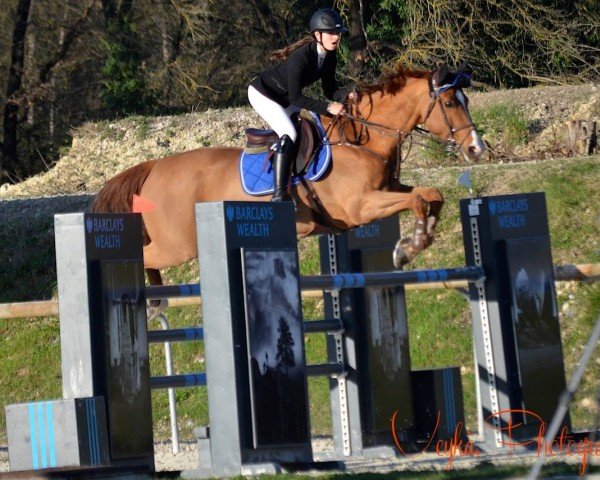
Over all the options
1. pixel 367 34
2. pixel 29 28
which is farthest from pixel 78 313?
pixel 29 28

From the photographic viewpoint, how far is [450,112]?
7.72 m

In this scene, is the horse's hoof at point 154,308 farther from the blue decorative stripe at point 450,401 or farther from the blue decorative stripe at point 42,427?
the blue decorative stripe at point 42,427

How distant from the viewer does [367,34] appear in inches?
859

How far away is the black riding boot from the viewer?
771cm

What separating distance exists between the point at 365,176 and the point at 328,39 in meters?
0.92

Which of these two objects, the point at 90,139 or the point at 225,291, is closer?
the point at 225,291

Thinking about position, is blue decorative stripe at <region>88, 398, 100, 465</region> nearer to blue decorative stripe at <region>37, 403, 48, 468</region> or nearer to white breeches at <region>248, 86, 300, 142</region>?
blue decorative stripe at <region>37, 403, 48, 468</region>

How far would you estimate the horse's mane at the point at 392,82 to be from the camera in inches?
314

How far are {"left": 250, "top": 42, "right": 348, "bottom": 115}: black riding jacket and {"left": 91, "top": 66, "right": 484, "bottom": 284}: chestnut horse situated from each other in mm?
225

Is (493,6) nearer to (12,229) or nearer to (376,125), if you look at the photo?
(12,229)

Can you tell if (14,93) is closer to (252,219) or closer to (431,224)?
(431,224)

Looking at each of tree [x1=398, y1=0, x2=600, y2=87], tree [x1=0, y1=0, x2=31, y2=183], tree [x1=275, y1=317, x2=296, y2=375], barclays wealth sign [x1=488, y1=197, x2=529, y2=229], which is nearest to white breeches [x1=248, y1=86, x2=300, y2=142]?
barclays wealth sign [x1=488, y1=197, x2=529, y2=229]

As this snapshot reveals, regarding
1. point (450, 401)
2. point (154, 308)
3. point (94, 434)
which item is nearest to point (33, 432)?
point (94, 434)

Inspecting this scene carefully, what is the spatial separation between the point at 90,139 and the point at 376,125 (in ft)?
34.3
